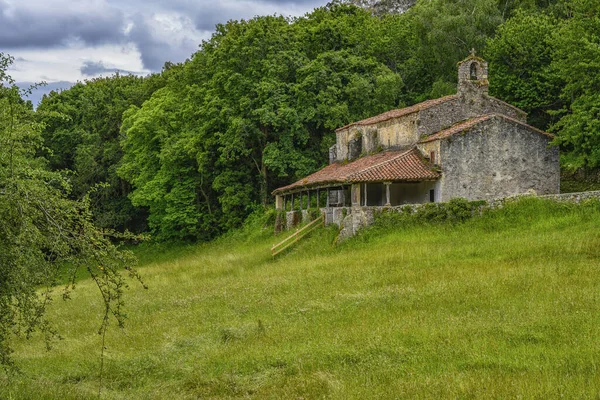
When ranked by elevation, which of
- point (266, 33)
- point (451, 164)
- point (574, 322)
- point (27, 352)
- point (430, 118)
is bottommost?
point (27, 352)

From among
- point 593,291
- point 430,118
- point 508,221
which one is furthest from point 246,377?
point 430,118

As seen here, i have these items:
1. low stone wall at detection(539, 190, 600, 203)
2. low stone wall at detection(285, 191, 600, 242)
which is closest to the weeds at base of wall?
low stone wall at detection(285, 191, 600, 242)

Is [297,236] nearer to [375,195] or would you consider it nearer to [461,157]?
[375,195]

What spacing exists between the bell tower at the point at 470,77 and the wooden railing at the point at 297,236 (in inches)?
456

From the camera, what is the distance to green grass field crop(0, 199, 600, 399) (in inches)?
530

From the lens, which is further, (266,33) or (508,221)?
(266,33)

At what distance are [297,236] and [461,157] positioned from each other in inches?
396

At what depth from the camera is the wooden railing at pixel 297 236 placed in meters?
36.8

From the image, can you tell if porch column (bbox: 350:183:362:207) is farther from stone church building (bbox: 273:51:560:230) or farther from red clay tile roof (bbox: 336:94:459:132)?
red clay tile roof (bbox: 336:94:459:132)

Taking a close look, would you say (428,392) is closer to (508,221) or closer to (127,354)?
(127,354)

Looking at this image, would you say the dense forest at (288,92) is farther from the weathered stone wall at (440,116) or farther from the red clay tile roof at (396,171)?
the red clay tile roof at (396,171)

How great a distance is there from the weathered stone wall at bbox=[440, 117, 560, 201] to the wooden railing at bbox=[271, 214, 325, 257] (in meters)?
7.50

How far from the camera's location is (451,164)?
37.1 metres

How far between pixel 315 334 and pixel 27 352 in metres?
8.48
